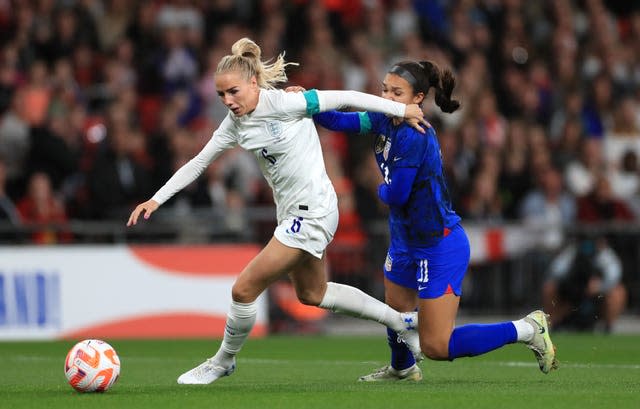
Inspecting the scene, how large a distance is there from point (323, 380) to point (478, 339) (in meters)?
1.30

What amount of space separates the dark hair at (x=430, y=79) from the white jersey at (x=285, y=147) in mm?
452

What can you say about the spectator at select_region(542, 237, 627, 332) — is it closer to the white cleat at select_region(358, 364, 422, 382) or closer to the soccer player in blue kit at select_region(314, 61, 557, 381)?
the white cleat at select_region(358, 364, 422, 382)

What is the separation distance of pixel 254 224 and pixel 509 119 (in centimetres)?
544

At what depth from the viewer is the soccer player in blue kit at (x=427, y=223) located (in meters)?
8.89

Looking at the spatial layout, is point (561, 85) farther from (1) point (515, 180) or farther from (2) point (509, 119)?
(1) point (515, 180)

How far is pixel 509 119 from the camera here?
20516 millimetres

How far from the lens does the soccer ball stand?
866 cm

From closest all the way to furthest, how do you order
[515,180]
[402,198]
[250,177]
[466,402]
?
[466,402] → [402,198] → [250,177] → [515,180]

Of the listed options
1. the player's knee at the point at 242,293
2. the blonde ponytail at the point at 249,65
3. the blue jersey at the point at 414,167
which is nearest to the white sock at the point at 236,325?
the player's knee at the point at 242,293

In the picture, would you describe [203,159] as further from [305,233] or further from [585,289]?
[585,289]

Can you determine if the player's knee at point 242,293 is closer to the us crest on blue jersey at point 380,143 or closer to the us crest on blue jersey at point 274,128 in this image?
the us crest on blue jersey at point 274,128

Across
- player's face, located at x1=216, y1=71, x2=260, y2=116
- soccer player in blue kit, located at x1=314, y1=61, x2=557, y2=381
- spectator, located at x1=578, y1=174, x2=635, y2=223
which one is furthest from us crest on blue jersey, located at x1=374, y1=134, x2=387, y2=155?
spectator, located at x1=578, y1=174, x2=635, y2=223

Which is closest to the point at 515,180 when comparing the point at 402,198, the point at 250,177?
the point at 250,177

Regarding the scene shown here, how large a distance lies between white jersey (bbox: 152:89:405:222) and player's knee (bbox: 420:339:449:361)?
1107mm
